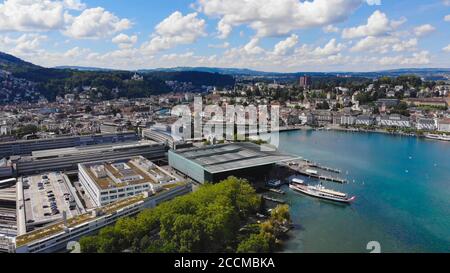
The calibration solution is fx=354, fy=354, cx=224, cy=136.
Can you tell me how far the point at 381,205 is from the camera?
8.16 metres

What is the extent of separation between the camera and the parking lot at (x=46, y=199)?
22.4 ft

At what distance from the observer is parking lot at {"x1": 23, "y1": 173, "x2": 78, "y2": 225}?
6832 millimetres

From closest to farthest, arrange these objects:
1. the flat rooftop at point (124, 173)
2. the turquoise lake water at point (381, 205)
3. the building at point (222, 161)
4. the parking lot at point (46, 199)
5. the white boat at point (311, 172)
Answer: the turquoise lake water at point (381, 205) → the parking lot at point (46, 199) → the flat rooftop at point (124, 173) → the building at point (222, 161) → the white boat at point (311, 172)

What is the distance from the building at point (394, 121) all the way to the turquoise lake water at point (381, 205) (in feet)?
18.0

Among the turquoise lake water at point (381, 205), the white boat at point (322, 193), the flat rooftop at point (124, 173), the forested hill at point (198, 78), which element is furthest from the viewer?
the forested hill at point (198, 78)

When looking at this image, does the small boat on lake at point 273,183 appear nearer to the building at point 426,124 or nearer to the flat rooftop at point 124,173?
the flat rooftop at point 124,173

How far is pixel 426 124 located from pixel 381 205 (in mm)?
13769

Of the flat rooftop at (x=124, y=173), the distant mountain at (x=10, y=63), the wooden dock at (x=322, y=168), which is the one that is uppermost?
the distant mountain at (x=10, y=63)

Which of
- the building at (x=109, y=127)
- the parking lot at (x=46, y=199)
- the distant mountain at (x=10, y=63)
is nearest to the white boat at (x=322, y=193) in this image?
the parking lot at (x=46, y=199)

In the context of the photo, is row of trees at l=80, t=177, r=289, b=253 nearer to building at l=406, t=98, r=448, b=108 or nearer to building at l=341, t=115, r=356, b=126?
building at l=341, t=115, r=356, b=126

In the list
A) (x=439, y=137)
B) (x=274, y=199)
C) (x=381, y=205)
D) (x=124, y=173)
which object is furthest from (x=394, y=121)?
(x=124, y=173)

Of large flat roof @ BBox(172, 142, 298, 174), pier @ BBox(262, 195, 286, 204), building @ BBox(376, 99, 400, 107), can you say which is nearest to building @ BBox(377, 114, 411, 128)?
building @ BBox(376, 99, 400, 107)

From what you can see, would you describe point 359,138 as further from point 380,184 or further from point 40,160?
point 40,160

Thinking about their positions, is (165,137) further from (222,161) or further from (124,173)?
(124,173)
